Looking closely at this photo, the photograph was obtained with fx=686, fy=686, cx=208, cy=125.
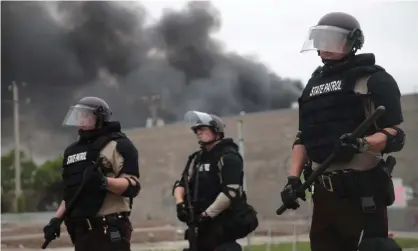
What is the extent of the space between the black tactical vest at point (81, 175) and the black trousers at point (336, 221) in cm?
128

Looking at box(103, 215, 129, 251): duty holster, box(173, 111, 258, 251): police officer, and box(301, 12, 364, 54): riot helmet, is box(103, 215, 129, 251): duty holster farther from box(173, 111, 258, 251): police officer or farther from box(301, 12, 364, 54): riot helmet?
box(301, 12, 364, 54): riot helmet

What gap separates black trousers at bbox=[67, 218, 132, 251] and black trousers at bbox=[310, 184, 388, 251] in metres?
1.27

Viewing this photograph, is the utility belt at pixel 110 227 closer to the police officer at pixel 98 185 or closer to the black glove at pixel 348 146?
the police officer at pixel 98 185

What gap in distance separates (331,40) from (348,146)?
538mm

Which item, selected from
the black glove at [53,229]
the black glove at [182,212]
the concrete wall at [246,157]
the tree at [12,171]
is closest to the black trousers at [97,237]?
the black glove at [53,229]

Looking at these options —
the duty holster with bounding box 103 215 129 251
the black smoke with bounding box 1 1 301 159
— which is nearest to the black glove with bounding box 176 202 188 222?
the duty holster with bounding box 103 215 129 251

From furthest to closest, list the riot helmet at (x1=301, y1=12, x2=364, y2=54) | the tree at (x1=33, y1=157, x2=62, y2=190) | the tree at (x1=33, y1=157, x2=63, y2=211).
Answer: the tree at (x1=33, y1=157, x2=62, y2=190) → the tree at (x1=33, y1=157, x2=63, y2=211) → the riot helmet at (x1=301, y1=12, x2=364, y2=54)

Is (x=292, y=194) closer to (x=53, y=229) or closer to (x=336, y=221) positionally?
(x=336, y=221)

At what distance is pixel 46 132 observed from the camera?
22.2 metres

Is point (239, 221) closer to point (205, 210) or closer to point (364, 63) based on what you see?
point (205, 210)

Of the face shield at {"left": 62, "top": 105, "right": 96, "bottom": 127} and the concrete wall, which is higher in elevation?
the concrete wall

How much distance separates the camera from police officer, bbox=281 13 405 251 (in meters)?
2.68

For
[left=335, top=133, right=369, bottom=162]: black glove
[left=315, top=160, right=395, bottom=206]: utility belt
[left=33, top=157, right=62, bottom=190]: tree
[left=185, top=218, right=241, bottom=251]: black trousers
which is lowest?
[left=185, top=218, right=241, bottom=251]: black trousers

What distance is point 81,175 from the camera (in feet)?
12.2
